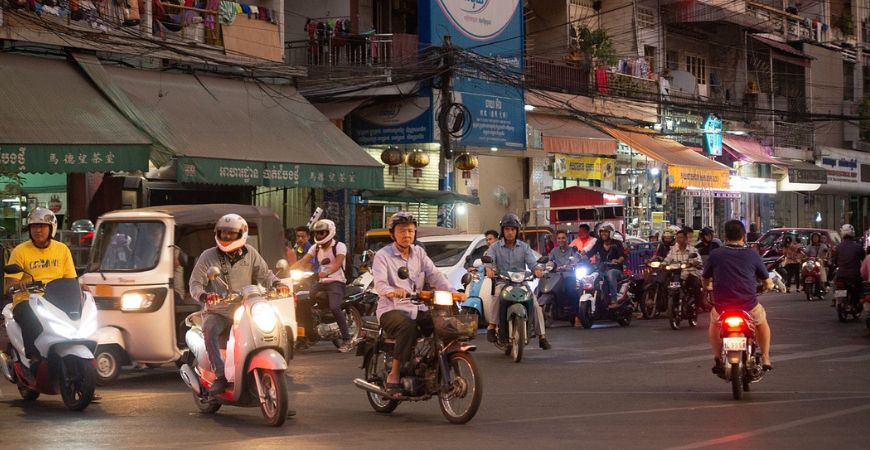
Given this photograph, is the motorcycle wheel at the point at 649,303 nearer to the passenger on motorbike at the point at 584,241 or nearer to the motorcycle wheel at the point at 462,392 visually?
the passenger on motorbike at the point at 584,241

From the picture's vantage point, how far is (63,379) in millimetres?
11266

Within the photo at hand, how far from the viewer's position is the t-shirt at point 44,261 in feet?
38.3

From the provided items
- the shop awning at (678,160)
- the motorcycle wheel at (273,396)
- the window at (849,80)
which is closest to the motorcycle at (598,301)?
the motorcycle wheel at (273,396)

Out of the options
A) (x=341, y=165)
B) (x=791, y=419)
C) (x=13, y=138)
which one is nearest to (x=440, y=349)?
(x=791, y=419)

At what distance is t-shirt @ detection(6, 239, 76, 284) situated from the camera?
1167cm

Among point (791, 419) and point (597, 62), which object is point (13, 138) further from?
point (597, 62)

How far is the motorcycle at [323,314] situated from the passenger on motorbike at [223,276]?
583 centimetres

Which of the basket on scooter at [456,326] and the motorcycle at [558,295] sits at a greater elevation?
the basket on scooter at [456,326]

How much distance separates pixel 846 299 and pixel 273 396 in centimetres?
1468

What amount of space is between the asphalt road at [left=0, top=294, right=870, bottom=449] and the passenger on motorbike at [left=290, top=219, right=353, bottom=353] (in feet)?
2.15

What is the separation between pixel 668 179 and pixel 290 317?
26.2 m

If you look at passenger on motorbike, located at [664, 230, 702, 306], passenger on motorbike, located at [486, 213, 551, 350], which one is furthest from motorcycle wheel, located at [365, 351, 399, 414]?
passenger on motorbike, located at [664, 230, 702, 306]

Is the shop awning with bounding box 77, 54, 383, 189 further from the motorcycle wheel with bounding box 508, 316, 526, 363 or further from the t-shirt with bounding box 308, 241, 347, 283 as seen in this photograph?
the motorcycle wheel with bounding box 508, 316, 526, 363

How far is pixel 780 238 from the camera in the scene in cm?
3491
